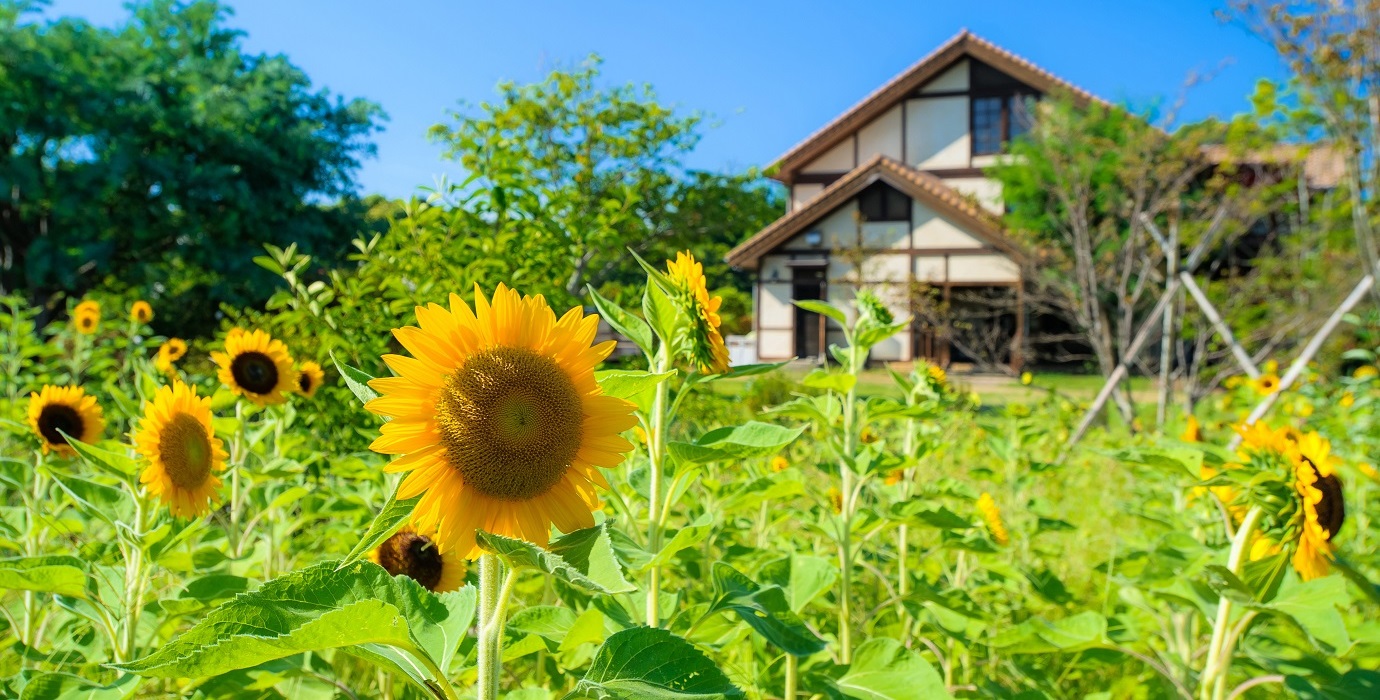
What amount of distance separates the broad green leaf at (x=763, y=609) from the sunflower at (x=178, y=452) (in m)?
0.92

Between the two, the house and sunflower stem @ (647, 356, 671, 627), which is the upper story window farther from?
sunflower stem @ (647, 356, 671, 627)

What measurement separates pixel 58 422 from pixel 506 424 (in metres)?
1.90

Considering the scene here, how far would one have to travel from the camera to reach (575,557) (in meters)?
0.74

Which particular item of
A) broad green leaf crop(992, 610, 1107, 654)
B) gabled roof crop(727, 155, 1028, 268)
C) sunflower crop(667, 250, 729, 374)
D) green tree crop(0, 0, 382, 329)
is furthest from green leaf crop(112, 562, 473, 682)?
green tree crop(0, 0, 382, 329)

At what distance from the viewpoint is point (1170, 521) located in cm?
236


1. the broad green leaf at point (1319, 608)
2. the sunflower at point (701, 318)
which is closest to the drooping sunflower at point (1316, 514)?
the broad green leaf at point (1319, 608)

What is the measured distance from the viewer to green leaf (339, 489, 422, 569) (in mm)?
714

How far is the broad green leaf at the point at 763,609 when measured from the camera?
3.35 feet

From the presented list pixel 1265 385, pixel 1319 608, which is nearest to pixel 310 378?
pixel 1319 608

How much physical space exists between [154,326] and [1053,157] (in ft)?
49.6

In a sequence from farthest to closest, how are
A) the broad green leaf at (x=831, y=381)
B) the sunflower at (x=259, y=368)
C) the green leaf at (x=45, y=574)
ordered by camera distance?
the sunflower at (x=259, y=368) < the broad green leaf at (x=831, y=381) < the green leaf at (x=45, y=574)

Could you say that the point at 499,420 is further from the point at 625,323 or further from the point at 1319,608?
the point at 1319,608

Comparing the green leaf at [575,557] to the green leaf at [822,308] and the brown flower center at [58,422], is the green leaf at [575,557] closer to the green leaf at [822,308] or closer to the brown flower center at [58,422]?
the green leaf at [822,308]

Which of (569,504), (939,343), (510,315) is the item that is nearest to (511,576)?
(569,504)
